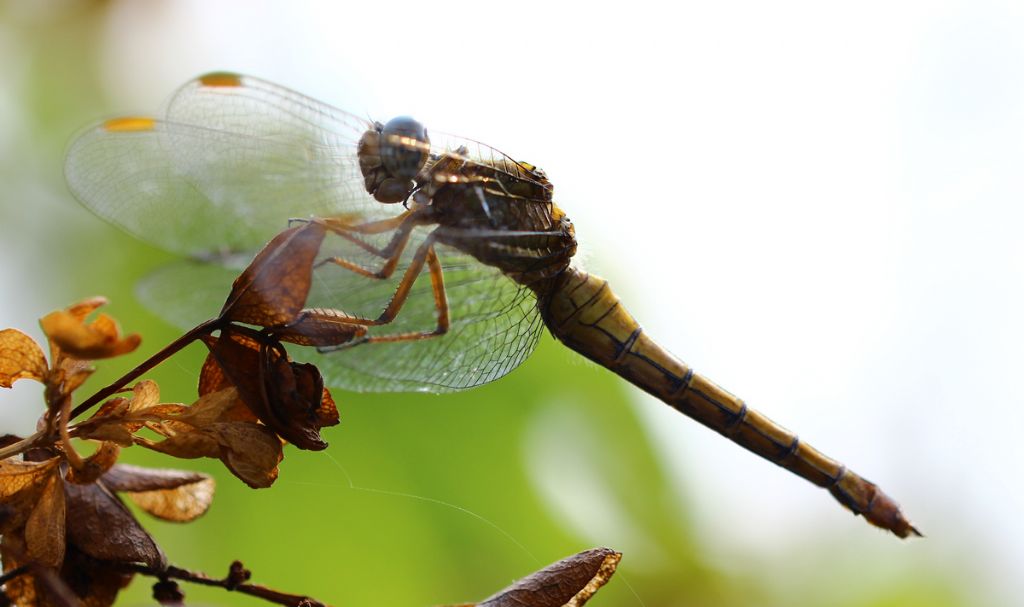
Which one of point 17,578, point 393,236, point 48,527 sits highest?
point 393,236

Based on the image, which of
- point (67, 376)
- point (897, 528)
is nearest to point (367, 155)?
Answer: point (67, 376)

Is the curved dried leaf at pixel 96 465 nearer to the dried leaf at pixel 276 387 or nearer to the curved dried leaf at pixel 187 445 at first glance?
the curved dried leaf at pixel 187 445

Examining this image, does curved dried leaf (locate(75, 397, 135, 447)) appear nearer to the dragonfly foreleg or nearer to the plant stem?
the plant stem

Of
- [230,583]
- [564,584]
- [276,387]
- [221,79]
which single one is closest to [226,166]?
[221,79]

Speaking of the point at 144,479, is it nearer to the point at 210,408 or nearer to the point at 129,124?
the point at 210,408

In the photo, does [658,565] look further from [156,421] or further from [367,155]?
[156,421]

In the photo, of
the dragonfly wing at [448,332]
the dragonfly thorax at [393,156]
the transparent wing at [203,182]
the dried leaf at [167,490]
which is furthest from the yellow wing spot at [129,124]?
the dried leaf at [167,490]
